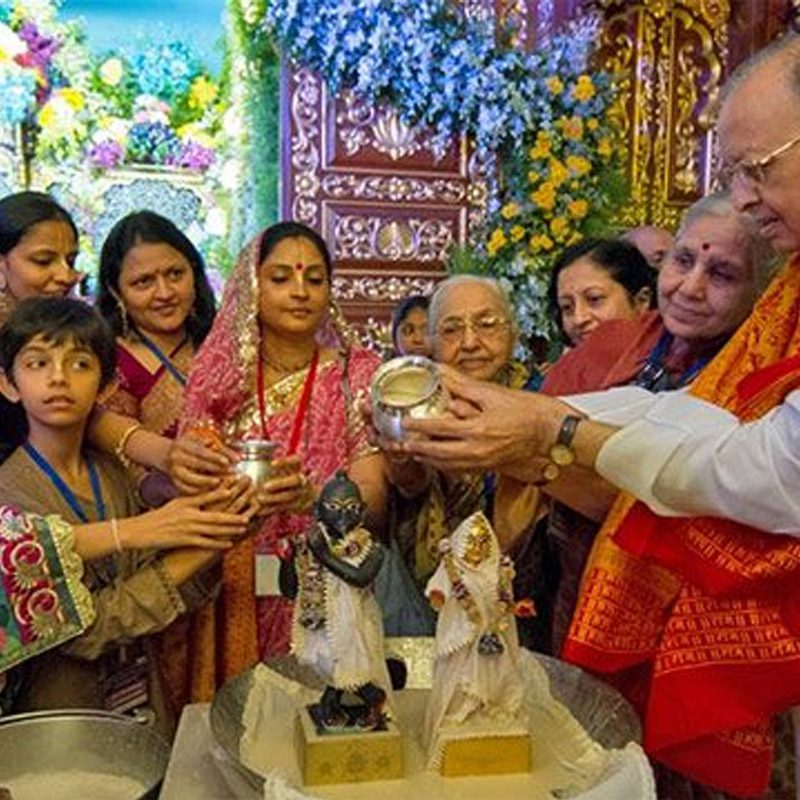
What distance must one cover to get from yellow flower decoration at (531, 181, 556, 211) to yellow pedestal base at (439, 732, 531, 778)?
3.76 metres

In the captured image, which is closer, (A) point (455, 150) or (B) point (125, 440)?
(B) point (125, 440)

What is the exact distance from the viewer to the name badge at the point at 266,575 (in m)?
2.04

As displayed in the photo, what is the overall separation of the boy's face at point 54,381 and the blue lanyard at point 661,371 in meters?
1.00

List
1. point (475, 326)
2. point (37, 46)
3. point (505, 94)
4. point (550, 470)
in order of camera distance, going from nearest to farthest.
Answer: point (550, 470), point (475, 326), point (505, 94), point (37, 46)

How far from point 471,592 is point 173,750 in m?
0.44

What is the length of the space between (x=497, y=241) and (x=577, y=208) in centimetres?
38

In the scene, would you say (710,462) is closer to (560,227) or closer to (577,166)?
(560,227)

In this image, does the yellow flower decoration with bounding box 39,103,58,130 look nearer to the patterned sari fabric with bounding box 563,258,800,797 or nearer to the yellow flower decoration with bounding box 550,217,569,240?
the yellow flower decoration with bounding box 550,217,569,240

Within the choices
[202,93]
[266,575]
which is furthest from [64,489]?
[202,93]

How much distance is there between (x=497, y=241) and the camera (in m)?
4.80

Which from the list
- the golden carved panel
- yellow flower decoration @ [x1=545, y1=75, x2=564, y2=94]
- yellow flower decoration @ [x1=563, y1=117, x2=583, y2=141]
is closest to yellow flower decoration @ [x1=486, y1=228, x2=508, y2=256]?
yellow flower decoration @ [x1=563, y1=117, x2=583, y2=141]

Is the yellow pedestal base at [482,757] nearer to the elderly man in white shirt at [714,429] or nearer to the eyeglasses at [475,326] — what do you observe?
the elderly man in white shirt at [714,429]

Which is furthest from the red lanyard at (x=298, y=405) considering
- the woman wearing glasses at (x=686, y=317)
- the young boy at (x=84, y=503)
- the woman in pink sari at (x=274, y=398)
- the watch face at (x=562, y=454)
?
the watch face at (x=562, y=454)

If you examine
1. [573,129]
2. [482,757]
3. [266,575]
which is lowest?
[266,575]
